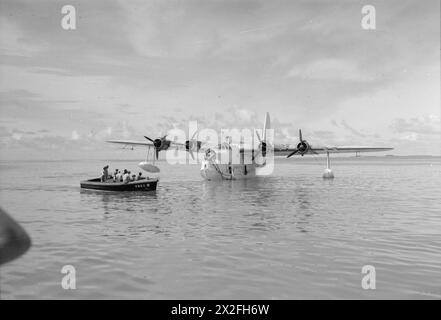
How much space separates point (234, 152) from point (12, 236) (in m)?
37.9

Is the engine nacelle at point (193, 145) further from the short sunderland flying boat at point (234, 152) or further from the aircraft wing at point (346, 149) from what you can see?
the aircraft wing at point (346, 149)

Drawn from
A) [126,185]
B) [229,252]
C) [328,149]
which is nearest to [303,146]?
[328,149]

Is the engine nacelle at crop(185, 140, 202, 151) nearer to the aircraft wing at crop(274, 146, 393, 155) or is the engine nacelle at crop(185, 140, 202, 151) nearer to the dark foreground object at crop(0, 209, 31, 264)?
the aircraft wing at crop(274, 146, 393, 155)

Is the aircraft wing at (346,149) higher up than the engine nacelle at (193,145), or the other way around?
the engine nacelle at (193,145)

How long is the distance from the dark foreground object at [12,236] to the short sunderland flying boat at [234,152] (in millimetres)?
34720

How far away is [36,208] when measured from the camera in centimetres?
2159

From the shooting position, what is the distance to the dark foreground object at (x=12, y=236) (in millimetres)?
2760

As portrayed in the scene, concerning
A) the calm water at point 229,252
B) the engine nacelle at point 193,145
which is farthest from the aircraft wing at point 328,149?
the calm water at point 229,252

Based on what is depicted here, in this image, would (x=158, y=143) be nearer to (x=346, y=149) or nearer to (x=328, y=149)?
(x=328, y=149)

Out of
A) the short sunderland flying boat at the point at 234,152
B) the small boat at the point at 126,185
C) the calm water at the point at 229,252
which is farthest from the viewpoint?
the short sunderland flying boat at the point at 234,152

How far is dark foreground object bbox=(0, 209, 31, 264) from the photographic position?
2760 millimetres
